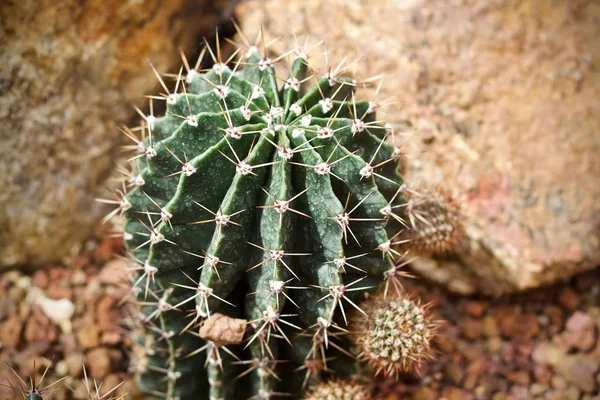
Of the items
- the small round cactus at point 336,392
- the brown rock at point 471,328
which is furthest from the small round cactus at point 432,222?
the brown rock at point 471,328

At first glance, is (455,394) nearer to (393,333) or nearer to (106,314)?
(393,333)

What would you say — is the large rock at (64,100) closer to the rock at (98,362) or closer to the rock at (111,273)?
the rock at (111,273)

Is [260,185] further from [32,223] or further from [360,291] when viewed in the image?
[32,223]

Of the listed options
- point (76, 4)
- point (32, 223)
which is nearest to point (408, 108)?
point (76, 4)

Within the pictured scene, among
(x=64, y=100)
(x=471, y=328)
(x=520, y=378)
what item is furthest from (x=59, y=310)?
(x=520, y=378)

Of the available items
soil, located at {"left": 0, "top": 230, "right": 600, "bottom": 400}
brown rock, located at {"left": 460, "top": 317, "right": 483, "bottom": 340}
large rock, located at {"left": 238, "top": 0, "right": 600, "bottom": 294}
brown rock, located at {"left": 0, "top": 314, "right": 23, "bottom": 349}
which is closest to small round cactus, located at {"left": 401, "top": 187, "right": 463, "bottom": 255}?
large rock, located at {"left": 238, "top": 0, "right": 600, "bottom": 294}

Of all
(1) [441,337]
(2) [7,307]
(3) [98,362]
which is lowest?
(1) [441,337]
